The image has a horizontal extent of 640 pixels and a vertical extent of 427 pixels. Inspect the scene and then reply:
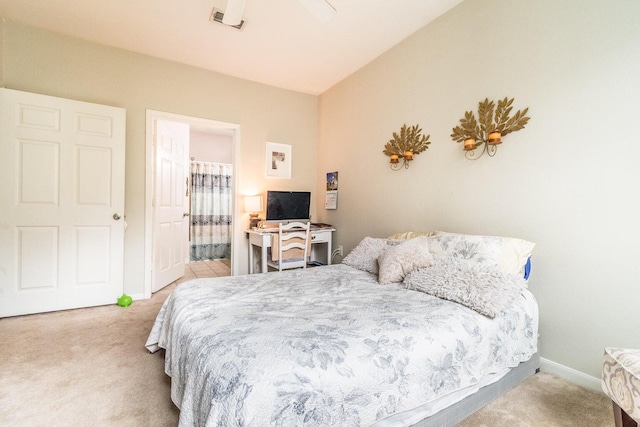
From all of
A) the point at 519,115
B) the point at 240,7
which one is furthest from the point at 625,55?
the point at 240,7

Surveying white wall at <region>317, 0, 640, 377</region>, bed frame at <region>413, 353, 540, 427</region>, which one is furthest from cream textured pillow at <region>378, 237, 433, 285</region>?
bed frame at <region>413, 353, 540, 427</region>

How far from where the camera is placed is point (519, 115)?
78.0 inches

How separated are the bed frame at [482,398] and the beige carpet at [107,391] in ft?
0.12

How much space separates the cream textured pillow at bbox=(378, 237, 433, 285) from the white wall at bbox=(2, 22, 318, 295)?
231 cm

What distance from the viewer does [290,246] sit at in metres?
3.29

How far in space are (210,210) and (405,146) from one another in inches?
155

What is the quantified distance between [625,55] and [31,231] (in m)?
4.59

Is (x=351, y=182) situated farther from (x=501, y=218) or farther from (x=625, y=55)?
(x=625, y=55)

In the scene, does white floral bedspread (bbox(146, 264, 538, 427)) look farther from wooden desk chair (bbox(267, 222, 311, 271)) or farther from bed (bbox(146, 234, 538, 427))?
wooden desk chair (bbox(267, 222, 311, 271))

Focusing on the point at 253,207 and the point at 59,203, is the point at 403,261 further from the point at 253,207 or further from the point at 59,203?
the point at 59,203

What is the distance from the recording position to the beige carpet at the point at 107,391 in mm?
1389

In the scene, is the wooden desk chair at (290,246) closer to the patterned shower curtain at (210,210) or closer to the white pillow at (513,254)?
the white pillow at (513,254)

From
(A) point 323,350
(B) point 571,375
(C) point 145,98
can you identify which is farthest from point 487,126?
(C) point 145,98

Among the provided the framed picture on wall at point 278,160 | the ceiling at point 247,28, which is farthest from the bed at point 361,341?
the framed picture on wall at point 278,160
